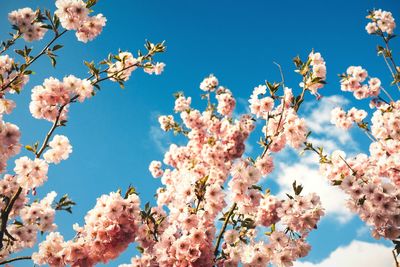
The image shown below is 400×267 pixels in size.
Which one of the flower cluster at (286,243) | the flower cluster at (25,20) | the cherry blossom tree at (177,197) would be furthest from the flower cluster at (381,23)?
the flower cluster at (25,20)

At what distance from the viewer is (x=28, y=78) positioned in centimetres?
556

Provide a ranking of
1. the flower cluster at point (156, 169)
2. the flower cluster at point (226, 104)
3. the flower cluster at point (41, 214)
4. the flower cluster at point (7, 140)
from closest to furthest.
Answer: the flower cluster at point (7, 140) < the flower cluster at point (41, 214) < the flower cluster at point (226, 104) < the flower cluster at point (156, 169)

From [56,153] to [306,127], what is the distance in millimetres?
3901

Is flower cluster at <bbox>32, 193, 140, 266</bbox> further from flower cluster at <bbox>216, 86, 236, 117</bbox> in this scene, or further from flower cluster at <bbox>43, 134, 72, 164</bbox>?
flower cluster at <bbox>216, 86, 236, 117</bbox>

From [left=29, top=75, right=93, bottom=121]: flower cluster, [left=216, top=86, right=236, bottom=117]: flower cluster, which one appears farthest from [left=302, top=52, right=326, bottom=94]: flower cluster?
[left=216, top=86, right=236, bottom=117]: flower cluster

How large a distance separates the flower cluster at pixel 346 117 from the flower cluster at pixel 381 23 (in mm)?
2322

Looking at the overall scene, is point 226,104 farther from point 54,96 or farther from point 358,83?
point 54,96

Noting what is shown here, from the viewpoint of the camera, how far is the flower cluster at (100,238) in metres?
3.77

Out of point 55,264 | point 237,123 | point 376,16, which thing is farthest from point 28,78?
point 376,16

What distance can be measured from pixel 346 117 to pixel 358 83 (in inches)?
58.5

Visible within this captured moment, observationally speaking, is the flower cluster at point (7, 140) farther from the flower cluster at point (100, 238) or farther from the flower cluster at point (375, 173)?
the flower cluster at point (375, 173)

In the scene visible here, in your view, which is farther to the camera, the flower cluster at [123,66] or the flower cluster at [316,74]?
the flower cluster at [123,66]

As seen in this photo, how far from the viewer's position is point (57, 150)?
501cm

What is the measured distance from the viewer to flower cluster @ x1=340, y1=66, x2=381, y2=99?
9.45 meters
